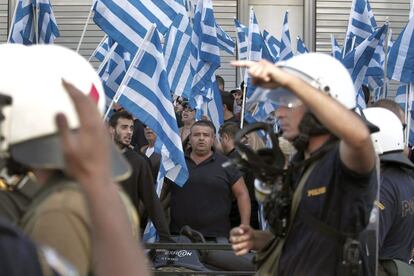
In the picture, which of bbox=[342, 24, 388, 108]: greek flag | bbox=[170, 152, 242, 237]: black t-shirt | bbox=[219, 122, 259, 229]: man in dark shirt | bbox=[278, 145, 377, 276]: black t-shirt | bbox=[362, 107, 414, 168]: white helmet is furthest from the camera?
bbox=[342, 24, 388, 108]: greek flag

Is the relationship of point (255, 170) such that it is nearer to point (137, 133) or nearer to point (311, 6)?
point (137, 133)

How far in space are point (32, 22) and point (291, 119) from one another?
7.75 m

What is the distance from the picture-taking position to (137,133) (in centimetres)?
1323

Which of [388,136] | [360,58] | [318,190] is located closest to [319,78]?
[318,190]

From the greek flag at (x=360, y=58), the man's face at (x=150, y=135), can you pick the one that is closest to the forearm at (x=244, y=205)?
the man's face at (x=150, y=135)

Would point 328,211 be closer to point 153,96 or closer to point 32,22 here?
point 153,96

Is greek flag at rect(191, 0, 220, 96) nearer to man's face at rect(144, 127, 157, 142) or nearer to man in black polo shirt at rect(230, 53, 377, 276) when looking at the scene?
man's face at rect(144, 127, 157, 142)

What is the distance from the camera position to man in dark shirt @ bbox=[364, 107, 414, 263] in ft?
21.4

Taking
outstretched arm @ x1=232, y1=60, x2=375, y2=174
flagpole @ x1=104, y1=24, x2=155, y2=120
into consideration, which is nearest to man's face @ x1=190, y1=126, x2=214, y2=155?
flagpole @ x1=104, y1=24, x2=155, y2=120

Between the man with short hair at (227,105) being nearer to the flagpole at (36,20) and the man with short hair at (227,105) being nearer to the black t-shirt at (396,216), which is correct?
the flagpole at (36,20)

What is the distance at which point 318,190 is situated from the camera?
4602mm

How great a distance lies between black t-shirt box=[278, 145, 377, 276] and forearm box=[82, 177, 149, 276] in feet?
6.84

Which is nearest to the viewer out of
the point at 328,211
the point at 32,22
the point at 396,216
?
the point at 328,211

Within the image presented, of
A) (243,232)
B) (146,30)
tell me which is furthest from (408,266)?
(146,30)
